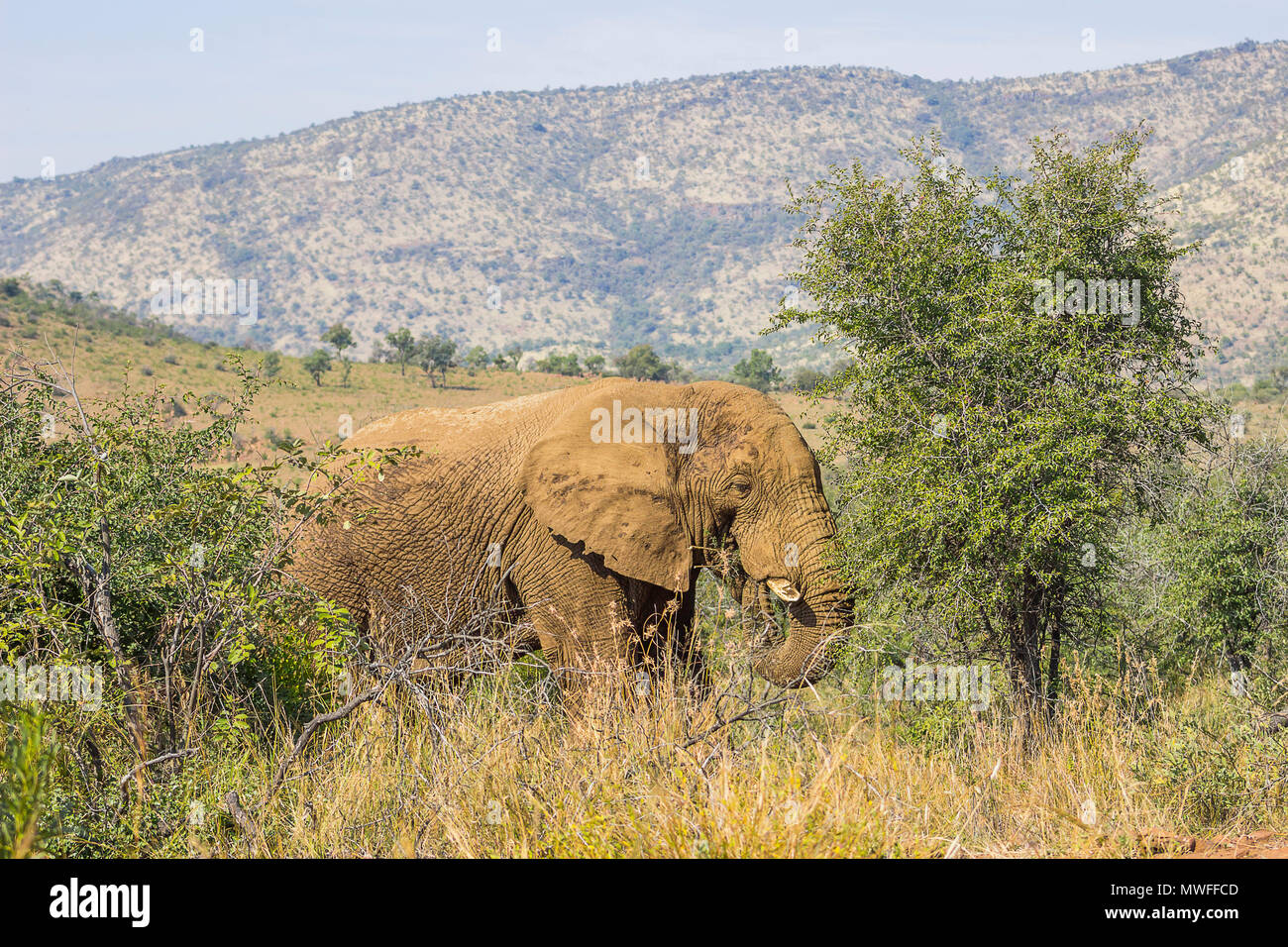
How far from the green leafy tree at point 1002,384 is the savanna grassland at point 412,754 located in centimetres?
114

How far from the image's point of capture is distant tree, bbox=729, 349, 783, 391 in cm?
4138

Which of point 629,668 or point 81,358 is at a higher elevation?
point 81,358

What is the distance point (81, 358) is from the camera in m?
50.5

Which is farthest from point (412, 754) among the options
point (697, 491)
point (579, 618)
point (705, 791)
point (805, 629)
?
point (805, 629)

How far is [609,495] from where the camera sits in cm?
838

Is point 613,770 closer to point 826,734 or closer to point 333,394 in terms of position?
point 826,734

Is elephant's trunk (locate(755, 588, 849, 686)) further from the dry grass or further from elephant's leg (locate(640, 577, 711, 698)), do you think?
the dry grass

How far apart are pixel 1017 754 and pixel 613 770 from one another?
3772mm

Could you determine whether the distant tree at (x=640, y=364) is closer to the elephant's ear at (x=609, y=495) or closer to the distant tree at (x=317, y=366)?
the distant tree at (x=317, y=366)
